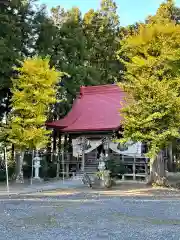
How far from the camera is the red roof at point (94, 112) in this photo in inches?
720

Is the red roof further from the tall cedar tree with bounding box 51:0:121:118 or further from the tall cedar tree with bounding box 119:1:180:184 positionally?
the tall cedar tree with bounding box 119:1:180:184

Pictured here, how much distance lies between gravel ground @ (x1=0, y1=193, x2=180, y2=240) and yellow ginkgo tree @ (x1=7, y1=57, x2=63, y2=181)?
5470mm

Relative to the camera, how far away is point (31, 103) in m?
Result: 16.4

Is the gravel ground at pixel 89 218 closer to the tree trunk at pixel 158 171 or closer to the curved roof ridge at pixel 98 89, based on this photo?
the tree trunk at pixel 158 171

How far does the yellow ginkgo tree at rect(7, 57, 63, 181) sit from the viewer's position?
53.1 feet

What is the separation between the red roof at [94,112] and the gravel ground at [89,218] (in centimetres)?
742

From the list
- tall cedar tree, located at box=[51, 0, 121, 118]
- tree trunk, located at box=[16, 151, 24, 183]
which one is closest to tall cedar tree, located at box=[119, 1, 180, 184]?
tree trunk, located at box=[16, 151, 24, 183]

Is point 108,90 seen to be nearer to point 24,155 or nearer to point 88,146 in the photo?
point 88,146

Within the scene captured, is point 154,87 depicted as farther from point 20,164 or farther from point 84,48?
point 84,48

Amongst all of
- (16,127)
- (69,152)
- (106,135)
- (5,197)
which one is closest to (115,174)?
(106,135)

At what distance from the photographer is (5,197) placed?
11312 millimetres

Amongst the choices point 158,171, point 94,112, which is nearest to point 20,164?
point 94,112

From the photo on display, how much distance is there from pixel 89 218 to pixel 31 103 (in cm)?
960

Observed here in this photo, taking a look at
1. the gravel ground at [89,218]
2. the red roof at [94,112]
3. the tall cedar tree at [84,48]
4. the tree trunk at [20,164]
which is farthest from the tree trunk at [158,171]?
the tall cedar tree at [84,48]
